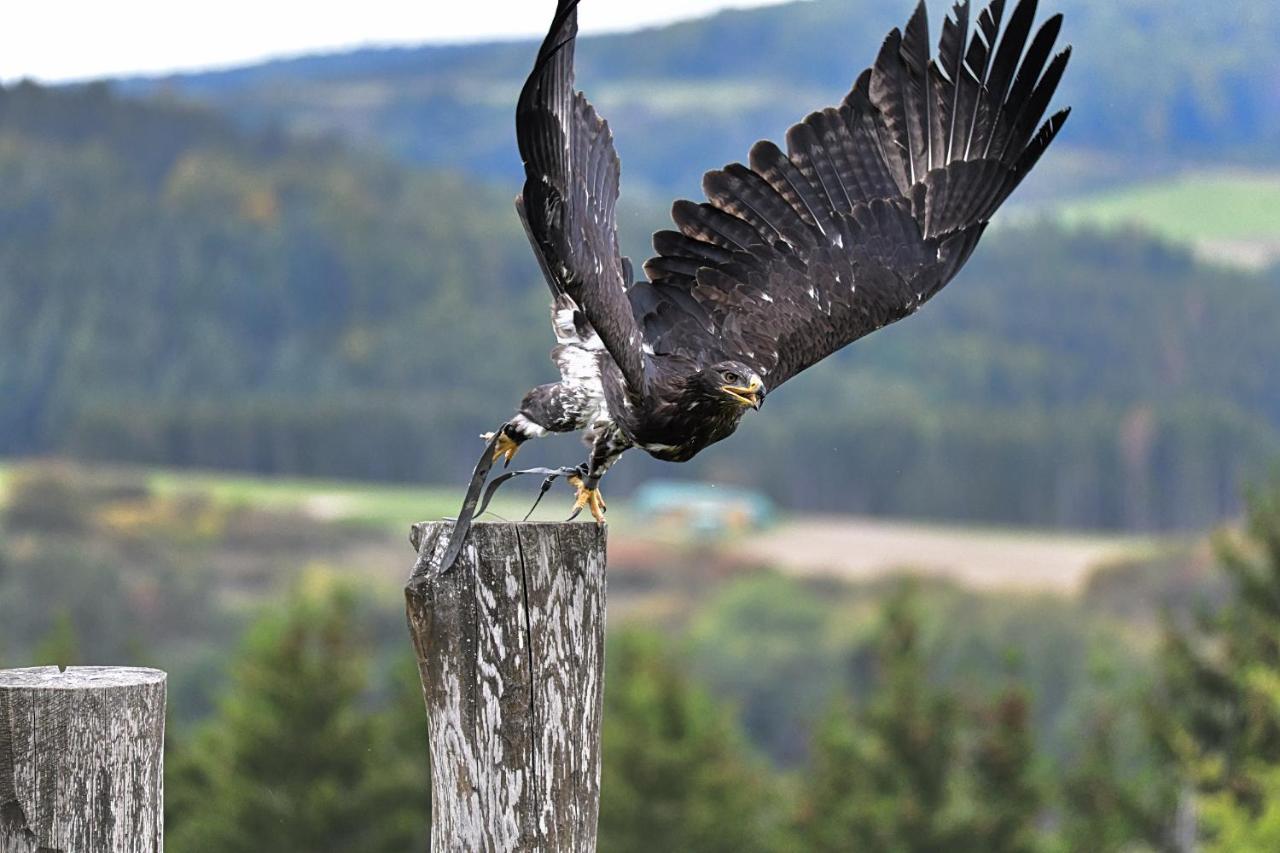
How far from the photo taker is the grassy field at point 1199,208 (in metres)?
110

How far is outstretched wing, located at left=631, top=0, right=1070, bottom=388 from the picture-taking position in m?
6.38

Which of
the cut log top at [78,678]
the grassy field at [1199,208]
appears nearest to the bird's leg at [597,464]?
the cut log top at [78,678]

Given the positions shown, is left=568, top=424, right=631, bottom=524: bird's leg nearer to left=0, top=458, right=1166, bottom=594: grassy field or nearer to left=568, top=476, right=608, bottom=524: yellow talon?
left=568, top=476, right=608, bottom=524: yellow talon

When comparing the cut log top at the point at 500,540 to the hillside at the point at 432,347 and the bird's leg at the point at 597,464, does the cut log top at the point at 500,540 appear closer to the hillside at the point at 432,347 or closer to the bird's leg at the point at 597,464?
the bird's leg at the point at 597,464

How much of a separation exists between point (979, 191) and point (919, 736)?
19.8m

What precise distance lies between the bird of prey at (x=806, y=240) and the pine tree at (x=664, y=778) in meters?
21.1

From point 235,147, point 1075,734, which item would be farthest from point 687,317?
point 235,147

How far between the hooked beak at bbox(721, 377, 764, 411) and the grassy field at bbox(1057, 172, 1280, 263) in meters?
109

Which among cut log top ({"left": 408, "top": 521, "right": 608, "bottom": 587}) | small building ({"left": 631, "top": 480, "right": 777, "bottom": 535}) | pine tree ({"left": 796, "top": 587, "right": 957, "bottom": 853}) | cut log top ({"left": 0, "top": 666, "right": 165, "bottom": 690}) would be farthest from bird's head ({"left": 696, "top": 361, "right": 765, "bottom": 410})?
small building ({"left": 631, "top": 480, "right": 777, "bottom": 535})

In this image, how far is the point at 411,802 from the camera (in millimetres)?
26844

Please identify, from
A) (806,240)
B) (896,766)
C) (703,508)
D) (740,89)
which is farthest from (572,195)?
(740,89)

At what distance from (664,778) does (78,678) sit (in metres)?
24.8

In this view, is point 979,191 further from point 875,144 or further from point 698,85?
point 698,85

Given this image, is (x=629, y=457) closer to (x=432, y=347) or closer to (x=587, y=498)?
(x=432, y=347)
